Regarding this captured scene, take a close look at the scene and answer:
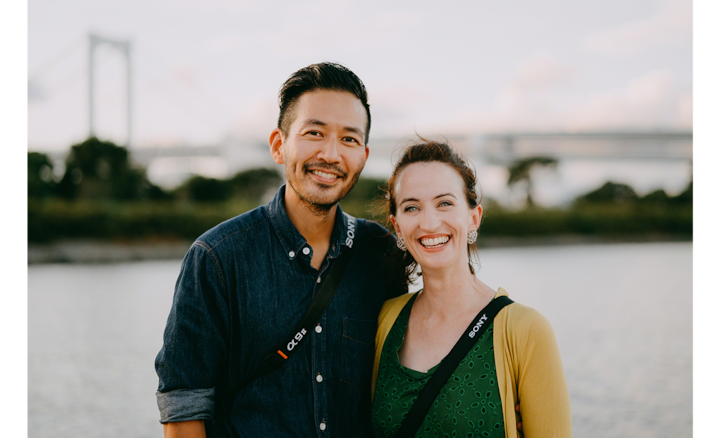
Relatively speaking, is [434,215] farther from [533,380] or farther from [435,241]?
[533,380]

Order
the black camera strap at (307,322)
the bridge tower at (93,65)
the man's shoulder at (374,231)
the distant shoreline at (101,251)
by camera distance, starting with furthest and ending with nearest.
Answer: the bridge tower at (93,65) < the distant shoreline at (101,251) < the man's shoulder at (374,231) < the black camera strap at (307,322)

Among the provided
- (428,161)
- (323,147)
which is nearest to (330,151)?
(323,147)

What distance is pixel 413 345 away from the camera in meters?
1.93

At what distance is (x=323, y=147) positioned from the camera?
185 cm

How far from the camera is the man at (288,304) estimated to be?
5.61 feet

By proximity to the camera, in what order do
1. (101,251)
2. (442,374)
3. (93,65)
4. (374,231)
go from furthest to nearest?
(93,65) < (101,251) < (374,231) < (442,374)

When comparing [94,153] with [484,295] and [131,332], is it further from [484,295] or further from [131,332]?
[484,295]

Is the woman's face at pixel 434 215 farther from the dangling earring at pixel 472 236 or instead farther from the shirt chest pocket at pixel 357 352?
the shirt chest pocket at pixel 357 352

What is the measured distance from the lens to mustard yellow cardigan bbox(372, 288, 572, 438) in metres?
1.65

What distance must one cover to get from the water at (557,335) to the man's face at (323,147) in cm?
347

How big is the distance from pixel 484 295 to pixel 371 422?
552 millimetres

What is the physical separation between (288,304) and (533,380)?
0.75 meters

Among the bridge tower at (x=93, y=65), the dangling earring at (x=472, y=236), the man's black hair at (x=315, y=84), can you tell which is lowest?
the dangling earring at (x=472, y=236)

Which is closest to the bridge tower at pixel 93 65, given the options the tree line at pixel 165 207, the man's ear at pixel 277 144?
the tree line at pixel 165 207
